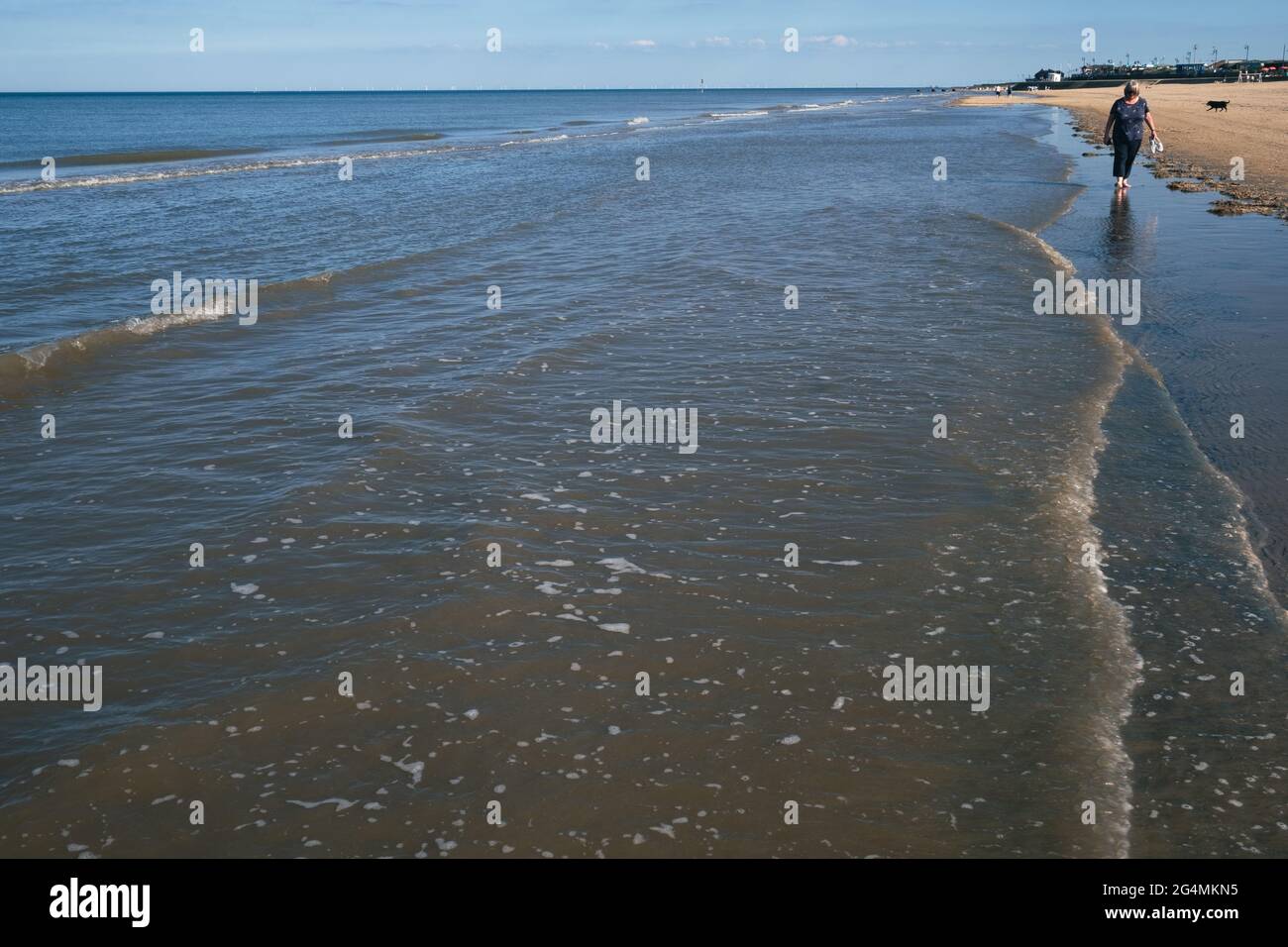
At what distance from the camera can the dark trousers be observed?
2067 centimetres

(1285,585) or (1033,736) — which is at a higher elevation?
(1285,585)

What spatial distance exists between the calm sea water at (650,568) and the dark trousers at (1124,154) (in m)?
7.31

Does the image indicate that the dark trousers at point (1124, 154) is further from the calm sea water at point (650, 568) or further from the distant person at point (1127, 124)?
the calm sea water at point (650, 568)

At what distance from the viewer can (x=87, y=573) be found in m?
6.18

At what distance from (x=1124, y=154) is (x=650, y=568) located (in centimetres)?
2010

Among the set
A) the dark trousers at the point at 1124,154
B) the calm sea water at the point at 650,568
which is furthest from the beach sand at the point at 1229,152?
the calm sea water at the point at 650,568

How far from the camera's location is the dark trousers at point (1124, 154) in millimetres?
20672

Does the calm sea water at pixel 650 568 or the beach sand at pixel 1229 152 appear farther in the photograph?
the beach sand at pixel 1229 152
